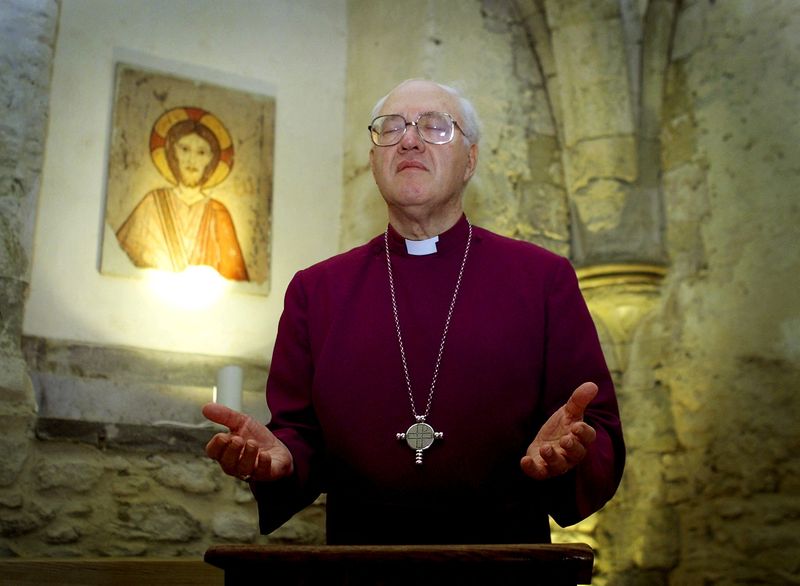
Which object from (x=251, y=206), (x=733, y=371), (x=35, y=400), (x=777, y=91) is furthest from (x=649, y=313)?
(x=35, y=400)

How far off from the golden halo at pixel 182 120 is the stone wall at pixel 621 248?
70 centimetres

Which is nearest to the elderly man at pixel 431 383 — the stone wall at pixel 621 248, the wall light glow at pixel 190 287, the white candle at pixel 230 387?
the white candle at pixel 230 387

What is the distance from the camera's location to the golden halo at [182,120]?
181 inches

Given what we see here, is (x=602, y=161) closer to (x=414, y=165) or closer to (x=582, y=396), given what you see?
(x=414, y=165)

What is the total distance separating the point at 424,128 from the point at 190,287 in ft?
8.22

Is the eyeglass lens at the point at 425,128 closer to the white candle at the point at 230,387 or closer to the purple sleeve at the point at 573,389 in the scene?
the purple sleeve at the point at 573,389

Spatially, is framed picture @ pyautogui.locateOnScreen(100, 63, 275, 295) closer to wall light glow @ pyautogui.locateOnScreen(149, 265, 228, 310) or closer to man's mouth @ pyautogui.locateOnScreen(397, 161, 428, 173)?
wall light glow @ pyautogui.locateOnScreen(149, 265, 228, 310)

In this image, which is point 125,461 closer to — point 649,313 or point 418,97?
point 418,97

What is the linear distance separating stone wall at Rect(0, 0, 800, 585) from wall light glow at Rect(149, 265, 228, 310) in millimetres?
319

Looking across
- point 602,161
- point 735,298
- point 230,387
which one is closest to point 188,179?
point 230,387

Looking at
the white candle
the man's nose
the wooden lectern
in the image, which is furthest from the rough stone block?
the wooden lectern

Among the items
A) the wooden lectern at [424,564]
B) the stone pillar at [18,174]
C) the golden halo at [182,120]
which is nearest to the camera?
the wooden lectern at [424,564]

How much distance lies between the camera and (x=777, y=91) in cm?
410

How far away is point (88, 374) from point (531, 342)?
267 centimetres
